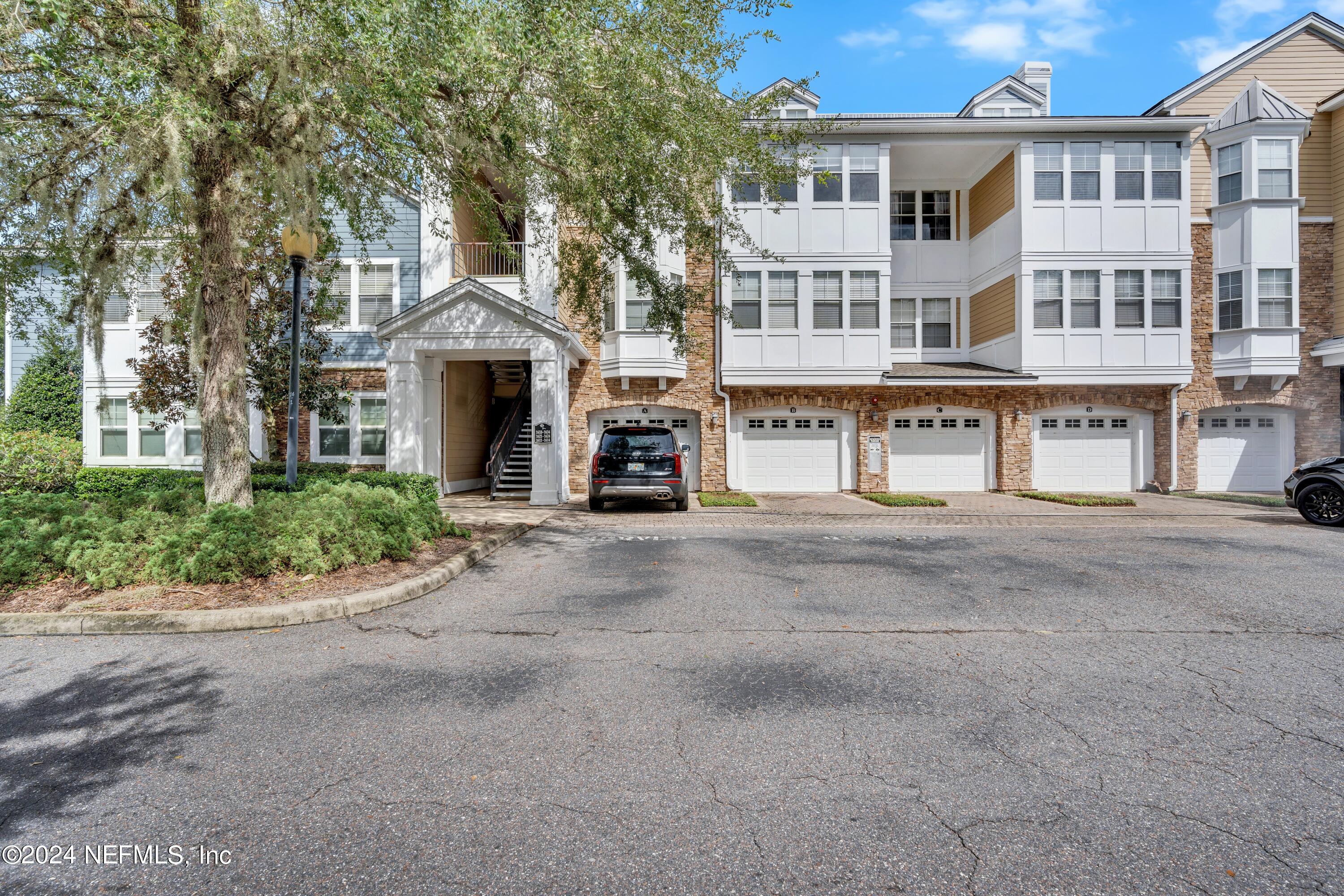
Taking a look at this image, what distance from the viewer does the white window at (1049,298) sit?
16297mm

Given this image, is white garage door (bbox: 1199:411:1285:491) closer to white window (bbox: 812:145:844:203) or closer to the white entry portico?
white window (bbox: 812:145:844:203)

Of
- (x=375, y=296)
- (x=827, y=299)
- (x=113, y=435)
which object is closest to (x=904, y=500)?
(x=827, y=299)

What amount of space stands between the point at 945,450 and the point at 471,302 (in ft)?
42.3

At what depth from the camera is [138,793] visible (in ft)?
8.62

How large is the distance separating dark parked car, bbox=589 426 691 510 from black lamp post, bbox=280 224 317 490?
17.5 ft

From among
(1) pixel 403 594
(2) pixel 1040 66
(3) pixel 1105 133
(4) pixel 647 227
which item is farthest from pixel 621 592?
(2) pixel 1040 66

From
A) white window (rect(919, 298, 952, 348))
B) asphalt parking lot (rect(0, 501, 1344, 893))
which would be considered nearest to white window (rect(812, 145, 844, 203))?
white window (rect(919, 298, 952, 348))

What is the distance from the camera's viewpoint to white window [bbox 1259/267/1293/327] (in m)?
16.1

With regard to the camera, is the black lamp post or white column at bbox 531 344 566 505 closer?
the black lamp post

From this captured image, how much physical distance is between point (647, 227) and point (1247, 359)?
54.8 feet

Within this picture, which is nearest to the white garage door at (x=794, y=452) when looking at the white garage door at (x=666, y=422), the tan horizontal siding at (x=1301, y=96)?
the white garage door at (x=666, y=422)

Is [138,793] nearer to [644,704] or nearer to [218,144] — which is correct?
[644,704]

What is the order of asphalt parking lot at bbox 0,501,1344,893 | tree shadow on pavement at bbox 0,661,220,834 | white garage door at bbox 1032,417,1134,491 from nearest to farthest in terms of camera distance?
1. asphalt parking lot at bbox 0,501,1344,893
2. tree shadow on pavement at bbox 0,661,220,834
3. white garage door at bbox 1032,417,1134,491

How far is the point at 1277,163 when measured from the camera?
53.1 ft
